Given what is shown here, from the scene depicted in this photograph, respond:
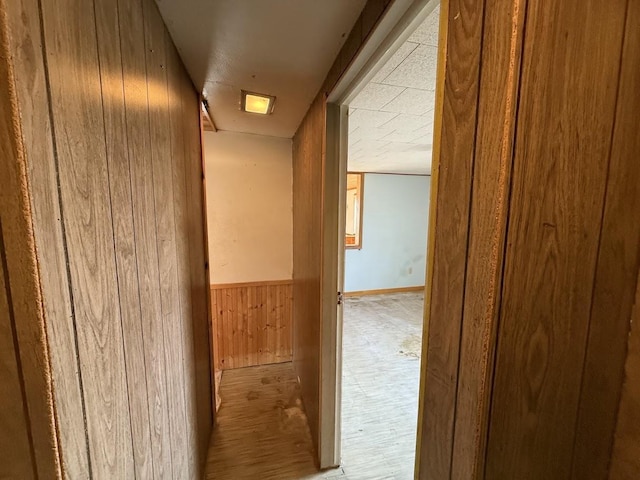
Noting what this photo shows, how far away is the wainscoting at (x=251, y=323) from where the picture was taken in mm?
2896

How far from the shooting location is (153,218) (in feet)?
3.14

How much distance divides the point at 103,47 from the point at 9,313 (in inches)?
24.2

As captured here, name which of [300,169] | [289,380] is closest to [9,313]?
[300,169]

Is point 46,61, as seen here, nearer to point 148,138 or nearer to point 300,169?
point 148,138

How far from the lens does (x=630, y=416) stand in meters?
0.56

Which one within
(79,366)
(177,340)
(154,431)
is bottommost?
(154,431)

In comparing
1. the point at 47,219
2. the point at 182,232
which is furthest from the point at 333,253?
the point at 47,219

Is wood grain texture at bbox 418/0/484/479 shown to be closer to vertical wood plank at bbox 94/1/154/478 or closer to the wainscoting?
vertical wood plank at bbox 94/1/154/478

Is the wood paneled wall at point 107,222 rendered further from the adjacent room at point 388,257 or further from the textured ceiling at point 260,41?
the adjacent room at point 388,257

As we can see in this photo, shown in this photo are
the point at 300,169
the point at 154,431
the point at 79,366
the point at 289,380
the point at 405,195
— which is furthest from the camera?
the point at 405,195

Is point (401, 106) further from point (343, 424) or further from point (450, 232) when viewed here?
point (343, 424)

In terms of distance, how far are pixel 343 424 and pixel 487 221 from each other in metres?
2.22

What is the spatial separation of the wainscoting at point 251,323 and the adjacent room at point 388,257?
814 mm

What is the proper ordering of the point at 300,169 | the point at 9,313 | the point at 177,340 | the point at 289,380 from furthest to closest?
the point at 289,380 → the point at 300,169 → the point at 177,340 → the point at 9,313
